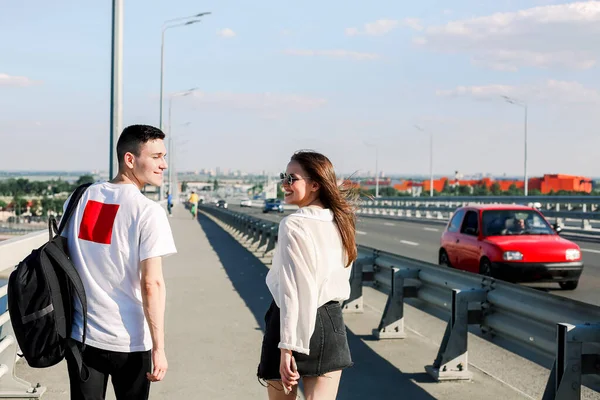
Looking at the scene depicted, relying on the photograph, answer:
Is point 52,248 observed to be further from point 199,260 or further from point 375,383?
point 199,260

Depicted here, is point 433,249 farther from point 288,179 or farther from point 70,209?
point 70,209

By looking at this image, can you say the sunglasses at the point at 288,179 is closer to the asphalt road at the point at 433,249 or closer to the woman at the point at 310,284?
the woman at the point at 310,284

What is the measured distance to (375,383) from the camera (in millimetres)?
7090

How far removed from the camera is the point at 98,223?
382 cm

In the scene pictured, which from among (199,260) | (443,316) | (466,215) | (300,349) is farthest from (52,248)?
(199,260)

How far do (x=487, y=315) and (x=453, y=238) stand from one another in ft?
28.5

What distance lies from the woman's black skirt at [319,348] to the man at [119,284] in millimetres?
466

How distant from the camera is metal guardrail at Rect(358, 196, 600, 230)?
99.5 ft

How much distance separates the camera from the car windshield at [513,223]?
14.7 meters

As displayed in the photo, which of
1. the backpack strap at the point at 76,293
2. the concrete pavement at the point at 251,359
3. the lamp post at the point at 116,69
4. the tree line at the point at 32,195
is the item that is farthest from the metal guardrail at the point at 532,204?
the backpack strap at the point at 76,293

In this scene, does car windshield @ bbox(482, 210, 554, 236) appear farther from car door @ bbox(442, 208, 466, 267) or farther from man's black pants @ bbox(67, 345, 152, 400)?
man's black pants @ bbox(67, 345, 152, 400)

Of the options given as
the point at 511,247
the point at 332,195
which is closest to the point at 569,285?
the point at 511,247

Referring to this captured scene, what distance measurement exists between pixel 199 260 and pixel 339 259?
16.6 metres

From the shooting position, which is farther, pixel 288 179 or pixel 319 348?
pixel 288 179
